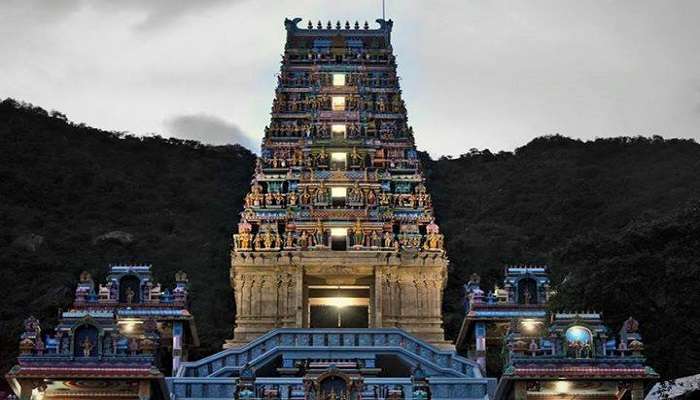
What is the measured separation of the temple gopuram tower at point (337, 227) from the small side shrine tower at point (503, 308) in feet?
17.3

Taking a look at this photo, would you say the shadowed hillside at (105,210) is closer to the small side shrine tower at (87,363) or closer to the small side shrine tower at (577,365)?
the small side shrine tower at (87,363)

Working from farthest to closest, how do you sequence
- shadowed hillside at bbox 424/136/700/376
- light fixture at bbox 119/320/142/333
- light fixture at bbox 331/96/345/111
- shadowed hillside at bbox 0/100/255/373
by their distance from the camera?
1. shadowed hillside at bbox 0/100/255/373
2. light fixture at bbox 331/96/345/111
3. light fixture at bbox 119/320/142/333
4. shadowed hillside at bbox 424/136/700/376

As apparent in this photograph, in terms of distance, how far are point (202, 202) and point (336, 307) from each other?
33.3m

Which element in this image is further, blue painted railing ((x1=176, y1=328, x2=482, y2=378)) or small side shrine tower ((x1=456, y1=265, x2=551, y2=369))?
small side shrine tower ((x1=456, y1=265, x2=551, y2=369))

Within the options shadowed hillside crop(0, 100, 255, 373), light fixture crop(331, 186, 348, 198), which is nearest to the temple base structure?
light fixture crop(331, 186, 348, 198)

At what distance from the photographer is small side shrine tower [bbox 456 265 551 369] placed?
43.8 metres

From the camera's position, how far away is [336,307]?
5325cm

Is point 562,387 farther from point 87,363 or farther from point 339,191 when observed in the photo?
point 339,191

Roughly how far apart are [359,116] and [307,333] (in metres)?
19.5

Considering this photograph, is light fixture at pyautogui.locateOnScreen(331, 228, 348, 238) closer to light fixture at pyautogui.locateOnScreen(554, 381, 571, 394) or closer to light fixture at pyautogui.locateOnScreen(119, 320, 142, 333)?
light fixture at pyautogui.locateOnScreen(119, 320, 142, 333)

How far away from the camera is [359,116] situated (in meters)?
59.4

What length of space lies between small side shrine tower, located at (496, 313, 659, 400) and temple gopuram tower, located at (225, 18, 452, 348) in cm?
1469

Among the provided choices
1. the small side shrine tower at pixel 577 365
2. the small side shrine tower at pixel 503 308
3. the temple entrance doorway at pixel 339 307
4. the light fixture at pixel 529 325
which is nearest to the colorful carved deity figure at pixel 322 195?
the temple entrance doorway at pixel 339 307

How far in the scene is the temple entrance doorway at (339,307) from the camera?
53062mm
